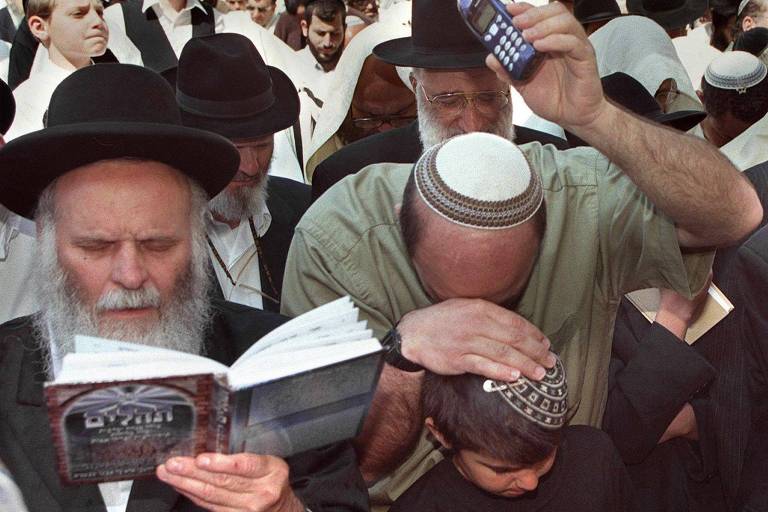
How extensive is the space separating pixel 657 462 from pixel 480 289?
1383 mm

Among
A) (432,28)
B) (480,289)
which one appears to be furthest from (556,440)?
(432,28)

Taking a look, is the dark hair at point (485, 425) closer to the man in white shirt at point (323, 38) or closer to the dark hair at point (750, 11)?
the man in white shirt at point (323, 38)

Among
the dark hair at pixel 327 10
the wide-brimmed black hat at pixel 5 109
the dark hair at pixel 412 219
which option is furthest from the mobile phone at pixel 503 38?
the dark hair at pixel 327 10

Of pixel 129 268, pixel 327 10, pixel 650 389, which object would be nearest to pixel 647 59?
pixel 327 10

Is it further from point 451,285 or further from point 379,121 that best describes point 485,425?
point 379,121

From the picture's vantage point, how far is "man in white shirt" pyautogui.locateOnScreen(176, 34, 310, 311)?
4238 mm

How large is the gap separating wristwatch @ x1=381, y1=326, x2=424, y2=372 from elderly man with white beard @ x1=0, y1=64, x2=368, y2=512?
264 mm

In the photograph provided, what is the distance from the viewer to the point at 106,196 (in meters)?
2.63

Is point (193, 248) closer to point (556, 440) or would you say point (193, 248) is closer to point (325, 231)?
point (325, 231)

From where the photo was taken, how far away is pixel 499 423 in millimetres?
2725

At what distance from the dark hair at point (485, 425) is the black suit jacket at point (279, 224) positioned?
140 cm

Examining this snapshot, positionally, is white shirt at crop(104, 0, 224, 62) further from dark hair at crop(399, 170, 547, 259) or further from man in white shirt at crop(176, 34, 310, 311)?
dark hair at crop(399, 170, 547, 259)

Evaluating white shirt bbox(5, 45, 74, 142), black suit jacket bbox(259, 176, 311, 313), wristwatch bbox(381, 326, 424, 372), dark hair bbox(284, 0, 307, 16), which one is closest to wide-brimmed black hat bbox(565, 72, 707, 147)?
black suit jacket bbox(259, 176, 311, 313)

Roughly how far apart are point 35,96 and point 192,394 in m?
4.42
